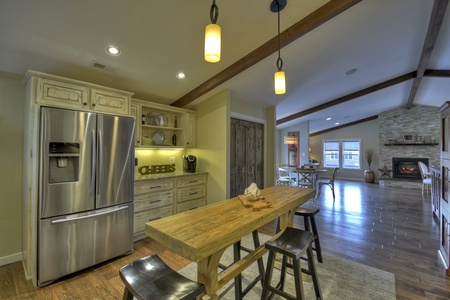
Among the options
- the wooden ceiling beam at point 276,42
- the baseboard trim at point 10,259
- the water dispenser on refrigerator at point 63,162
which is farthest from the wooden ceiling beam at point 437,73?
the baseboard trim at point 10,259

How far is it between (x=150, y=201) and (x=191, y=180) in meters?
0.85

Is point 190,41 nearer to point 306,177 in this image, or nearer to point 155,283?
point 155,283

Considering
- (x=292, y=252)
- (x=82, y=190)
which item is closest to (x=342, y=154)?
(x=292, y=252)

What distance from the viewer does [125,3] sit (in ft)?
6.24

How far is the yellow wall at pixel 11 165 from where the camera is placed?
246 centimetres

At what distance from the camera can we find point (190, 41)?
2.53 meters

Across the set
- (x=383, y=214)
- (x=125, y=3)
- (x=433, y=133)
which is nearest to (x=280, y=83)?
(x=125, y=3)

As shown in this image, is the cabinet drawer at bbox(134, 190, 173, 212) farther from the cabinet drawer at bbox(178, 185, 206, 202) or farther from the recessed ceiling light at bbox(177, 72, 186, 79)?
the recessed ceiling light at bbox(177, 72, 186, 79)

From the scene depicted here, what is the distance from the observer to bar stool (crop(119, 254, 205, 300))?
1.03 metres

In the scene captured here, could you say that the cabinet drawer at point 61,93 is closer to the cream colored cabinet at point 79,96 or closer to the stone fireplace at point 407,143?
the cream colored cabinet at point 79,96

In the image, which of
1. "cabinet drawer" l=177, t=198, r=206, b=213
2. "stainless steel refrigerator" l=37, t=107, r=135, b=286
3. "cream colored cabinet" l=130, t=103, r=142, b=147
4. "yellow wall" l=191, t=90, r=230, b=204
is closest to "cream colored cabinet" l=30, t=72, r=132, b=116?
"stainless steel refrigerator" l=37, t=107, r=135, b=286

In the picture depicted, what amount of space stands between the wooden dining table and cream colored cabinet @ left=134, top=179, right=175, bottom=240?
1.82 metres

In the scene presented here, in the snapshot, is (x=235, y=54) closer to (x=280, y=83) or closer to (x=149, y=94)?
(x=280, y=83)

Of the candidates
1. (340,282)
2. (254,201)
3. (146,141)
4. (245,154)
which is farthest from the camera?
(245,154)
